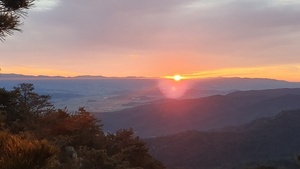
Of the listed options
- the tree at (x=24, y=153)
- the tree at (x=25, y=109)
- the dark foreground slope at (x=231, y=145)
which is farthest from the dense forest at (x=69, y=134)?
the dark foreground slope at (x=231, y=145)

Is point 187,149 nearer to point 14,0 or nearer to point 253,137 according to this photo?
point 253,137

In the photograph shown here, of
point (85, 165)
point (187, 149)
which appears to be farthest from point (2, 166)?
point (187, 149)

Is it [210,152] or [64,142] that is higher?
[64,142]

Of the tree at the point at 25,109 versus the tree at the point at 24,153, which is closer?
the tree at the point at 24,153

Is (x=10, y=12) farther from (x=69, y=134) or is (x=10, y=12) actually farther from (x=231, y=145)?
(x=231, y=145)

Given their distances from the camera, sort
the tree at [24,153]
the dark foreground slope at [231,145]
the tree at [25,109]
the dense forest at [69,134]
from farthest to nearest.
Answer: the dark foreground slope at [231,145] → the tree at [25,109] → the dense forest at [69,134] → the tree at [24,153]

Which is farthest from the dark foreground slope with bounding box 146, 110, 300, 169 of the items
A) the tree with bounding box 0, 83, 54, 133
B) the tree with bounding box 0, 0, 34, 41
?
the tree with bounding box 0, 0, 34, 41

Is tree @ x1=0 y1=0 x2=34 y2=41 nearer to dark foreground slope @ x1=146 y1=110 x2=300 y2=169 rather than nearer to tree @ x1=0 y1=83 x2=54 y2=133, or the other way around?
tree @ x1=0 y1=83 x2=54 y2=133

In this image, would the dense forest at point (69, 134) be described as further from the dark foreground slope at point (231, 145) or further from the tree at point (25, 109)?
the dark foreground slope at point (231, 145)

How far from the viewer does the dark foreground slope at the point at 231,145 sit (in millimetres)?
99688

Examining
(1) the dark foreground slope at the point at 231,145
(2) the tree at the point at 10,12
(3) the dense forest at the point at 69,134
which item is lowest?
(1) the dark foreground slope at the point at 231,145

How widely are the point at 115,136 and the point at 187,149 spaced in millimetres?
76566

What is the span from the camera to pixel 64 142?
19203mm

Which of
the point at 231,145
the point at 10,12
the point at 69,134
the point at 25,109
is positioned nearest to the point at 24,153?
the point at 10,12
